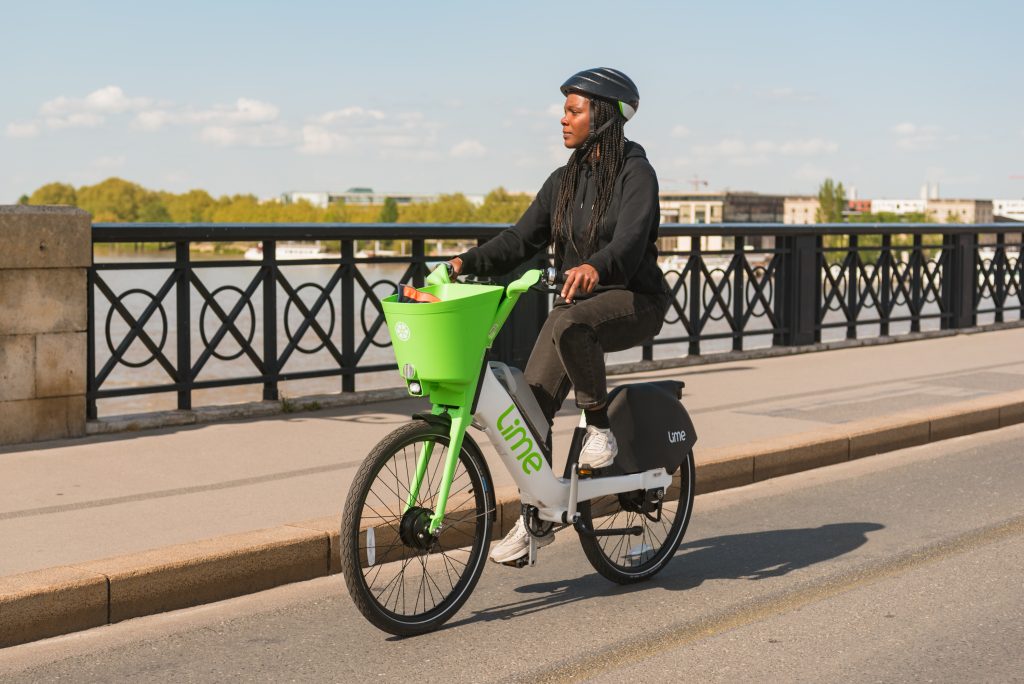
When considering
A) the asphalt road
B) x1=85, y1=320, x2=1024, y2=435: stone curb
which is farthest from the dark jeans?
x1=85, y1=320, x2=1024, y2=435: stone curb

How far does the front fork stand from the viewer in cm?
451

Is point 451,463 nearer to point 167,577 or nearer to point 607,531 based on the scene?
point 607,531

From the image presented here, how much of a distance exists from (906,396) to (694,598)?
5379mm

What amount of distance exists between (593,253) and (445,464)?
0.94 metres

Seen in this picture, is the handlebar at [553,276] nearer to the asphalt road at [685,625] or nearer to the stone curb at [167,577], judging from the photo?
the asphalt road at [685,625]

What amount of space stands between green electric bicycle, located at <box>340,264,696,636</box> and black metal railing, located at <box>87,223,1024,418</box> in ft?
12.1

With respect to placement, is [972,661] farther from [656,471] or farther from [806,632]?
[656,471]

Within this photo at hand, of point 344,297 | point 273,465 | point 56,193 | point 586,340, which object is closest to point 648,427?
point 586,340

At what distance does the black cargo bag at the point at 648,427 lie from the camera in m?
5.10

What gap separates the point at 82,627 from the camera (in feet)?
15.7

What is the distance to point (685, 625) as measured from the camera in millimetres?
4805

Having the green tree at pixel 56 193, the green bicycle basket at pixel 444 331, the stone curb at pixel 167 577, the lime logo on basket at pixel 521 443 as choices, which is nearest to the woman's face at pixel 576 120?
the green bicycle basket at pixel 444 331

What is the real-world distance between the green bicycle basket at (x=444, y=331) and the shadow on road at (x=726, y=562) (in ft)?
3.26

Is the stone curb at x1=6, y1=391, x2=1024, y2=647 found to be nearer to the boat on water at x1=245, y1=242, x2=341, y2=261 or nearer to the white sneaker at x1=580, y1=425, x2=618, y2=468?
the white sneaker at x1=580, y1=425, x2=618, y2=468
